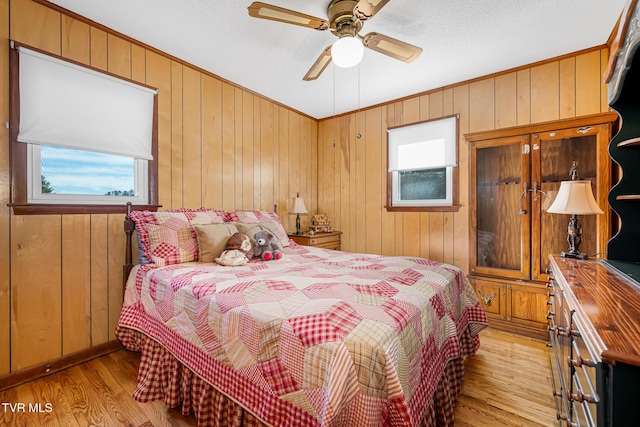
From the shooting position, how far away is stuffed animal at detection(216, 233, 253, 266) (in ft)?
6.77

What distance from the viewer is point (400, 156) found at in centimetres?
361

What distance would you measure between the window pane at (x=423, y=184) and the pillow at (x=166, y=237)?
2589 millimetres

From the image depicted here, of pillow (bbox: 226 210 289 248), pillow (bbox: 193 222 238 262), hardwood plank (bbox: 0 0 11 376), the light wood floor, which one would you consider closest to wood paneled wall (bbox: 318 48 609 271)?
the light wood floor

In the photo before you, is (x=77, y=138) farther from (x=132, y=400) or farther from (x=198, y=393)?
(x=198, y=393)

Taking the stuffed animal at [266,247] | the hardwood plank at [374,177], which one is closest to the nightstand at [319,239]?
→ the hardwood plank at [374,177]

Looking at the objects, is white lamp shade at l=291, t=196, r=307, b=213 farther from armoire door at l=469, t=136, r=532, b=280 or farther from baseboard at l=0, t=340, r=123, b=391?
baseboard at l=0, t=340, r=123, b=391

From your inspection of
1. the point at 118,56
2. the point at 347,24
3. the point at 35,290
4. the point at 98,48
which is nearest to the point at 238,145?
the point at 118,56

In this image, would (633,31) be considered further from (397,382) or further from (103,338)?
(103,338)

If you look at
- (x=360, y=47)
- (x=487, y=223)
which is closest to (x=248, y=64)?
(x=360, y=47)

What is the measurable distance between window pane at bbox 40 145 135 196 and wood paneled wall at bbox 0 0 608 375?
0.74 feet

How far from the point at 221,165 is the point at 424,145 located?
7.94 feet

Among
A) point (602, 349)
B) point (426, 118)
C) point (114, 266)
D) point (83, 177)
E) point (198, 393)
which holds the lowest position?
point (198, 393)

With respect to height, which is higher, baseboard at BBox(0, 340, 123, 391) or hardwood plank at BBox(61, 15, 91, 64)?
hardwood plank at BBox(61, 15, 91, 64)

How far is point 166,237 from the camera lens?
6.98 ft
